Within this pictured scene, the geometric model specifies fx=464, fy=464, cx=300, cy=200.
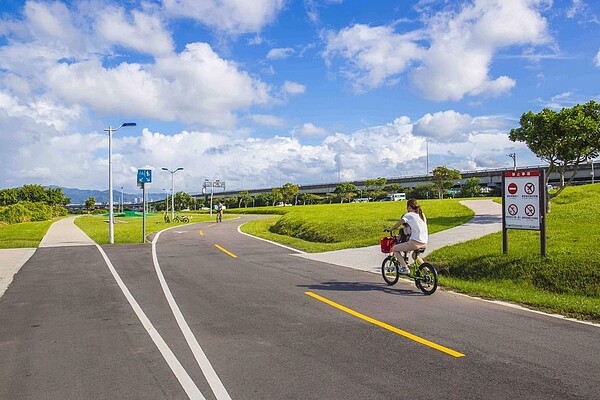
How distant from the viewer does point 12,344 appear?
6.58 m

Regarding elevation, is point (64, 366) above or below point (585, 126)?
below

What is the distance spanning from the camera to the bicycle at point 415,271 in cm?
955

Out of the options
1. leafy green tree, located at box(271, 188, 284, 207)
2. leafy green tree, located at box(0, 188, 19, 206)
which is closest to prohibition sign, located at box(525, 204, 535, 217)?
leafy green tree, located at box(0, 188, 19, 206)

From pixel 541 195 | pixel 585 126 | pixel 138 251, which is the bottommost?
pixel 138 251

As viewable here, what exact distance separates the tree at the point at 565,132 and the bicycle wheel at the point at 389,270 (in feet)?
41.0

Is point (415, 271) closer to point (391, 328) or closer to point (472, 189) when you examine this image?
point (391, 328)

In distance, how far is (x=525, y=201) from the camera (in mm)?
11734

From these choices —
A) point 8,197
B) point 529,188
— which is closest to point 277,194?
point 8,197

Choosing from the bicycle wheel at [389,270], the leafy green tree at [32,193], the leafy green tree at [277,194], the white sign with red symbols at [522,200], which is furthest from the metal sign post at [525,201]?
the leafy green tree at [277,194]

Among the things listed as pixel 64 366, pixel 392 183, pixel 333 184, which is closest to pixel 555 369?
pixel 64 366

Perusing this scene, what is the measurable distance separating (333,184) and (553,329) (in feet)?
368

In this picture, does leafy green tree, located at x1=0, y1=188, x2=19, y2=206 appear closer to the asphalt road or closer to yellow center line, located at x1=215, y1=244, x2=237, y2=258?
yellow center line, located at x1=215, y1=244, x2=237, y2=258

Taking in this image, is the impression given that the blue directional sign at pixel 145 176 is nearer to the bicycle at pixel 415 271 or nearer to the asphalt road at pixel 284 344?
the asphalt road at pixel 284 344

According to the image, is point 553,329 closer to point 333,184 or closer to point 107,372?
point 107,372
